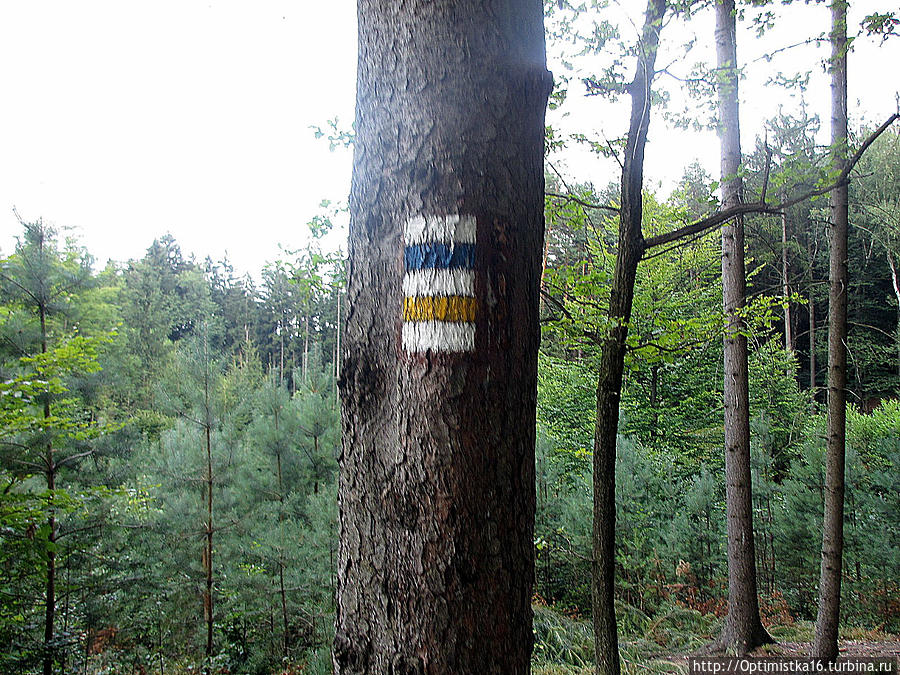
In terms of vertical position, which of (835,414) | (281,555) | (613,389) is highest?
(613,389)

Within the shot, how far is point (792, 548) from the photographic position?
7.37m

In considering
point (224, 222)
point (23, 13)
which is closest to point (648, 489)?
point (23, 13)

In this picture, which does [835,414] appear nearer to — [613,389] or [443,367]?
[613,389]

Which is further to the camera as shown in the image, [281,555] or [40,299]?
[281,555]

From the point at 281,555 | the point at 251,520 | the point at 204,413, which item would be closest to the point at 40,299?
the point at 204,413

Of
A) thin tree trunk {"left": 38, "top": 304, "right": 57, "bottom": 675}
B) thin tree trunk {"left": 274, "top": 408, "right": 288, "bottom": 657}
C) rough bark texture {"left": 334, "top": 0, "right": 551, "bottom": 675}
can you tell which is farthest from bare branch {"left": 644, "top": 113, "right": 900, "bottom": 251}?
thin tree trunk {"left": 274, "top": 408, "right": 288, "bottom": 657}

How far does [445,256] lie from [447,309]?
95mm

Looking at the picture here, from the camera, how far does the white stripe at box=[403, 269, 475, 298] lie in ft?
3.19

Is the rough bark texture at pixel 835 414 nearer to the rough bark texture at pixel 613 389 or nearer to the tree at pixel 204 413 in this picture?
the rough bark texture at pixel 613 389

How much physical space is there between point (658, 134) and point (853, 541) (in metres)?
6.05

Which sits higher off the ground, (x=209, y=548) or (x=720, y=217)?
(x=720, y=217)

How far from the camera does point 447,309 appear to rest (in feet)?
3.17

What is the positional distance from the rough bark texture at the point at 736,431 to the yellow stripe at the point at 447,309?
488 cm

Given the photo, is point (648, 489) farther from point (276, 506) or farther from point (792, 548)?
point (276, 506)
